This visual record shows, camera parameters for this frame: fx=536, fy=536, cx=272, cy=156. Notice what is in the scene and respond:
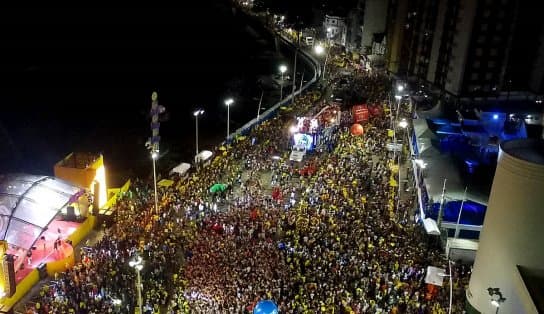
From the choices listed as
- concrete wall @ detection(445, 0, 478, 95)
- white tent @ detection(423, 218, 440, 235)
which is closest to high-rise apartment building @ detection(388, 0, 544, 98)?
concrete wall @ detection(445, 0, 478, 95)

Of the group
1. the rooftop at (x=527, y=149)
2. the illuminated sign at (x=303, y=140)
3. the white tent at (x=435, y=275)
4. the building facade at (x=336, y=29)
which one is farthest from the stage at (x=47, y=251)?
the building facade at (x=336, y=29)

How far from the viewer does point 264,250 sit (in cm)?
2170

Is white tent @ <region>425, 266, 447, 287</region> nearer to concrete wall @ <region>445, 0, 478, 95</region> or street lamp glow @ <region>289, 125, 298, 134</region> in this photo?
street lamp glow @ <region>289, 125, 298, 134</region>

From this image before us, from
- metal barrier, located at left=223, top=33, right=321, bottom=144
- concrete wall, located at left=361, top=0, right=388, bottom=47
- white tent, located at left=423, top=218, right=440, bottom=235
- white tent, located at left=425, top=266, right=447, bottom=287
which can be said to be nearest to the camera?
white tent, located at left=425, top=266, right=447, bottom=287

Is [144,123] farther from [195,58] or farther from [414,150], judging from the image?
[195,58]

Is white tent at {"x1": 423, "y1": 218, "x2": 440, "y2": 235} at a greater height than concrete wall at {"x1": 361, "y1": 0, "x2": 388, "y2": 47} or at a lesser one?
lesser

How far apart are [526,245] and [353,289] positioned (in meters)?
6.11

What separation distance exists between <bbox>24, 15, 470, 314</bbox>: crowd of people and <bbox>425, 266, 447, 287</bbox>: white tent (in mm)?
528

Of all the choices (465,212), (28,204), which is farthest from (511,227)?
(28,204)

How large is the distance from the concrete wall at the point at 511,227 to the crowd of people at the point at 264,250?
6.68 ft

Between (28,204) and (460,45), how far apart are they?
145 feet

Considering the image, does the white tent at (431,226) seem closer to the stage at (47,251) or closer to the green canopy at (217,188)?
the green canopy at (217,188)

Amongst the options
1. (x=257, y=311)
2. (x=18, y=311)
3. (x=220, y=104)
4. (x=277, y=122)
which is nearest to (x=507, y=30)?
(x=277, y=122)

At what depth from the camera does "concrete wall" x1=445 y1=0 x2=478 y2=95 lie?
51656mm
